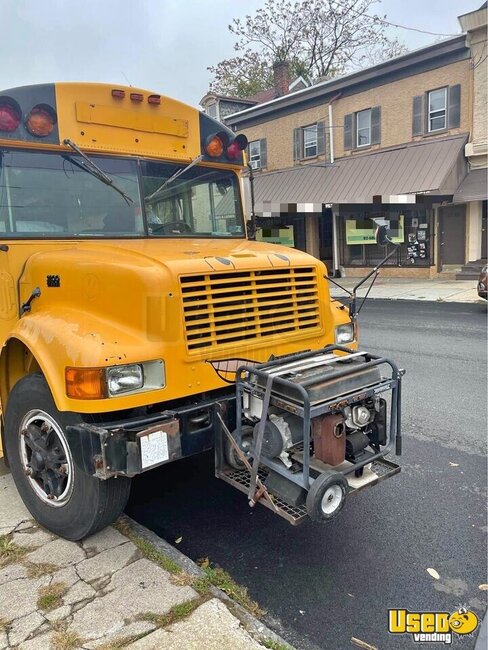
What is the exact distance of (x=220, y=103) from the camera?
25109mm

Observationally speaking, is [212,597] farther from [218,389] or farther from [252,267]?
[252,267]

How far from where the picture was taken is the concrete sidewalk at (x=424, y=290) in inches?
555

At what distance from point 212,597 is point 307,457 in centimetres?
86

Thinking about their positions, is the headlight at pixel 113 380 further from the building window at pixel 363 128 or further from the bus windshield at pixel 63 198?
the building window at pixel 363 128

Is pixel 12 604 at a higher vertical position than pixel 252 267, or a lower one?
lower

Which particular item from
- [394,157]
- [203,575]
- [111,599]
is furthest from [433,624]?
[394,157]

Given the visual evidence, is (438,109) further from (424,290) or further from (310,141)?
(424,290)

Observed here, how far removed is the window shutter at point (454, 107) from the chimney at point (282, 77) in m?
10.3

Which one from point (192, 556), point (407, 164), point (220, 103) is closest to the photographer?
point (192, 556)

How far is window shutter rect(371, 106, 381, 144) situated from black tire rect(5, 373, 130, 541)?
18753mm

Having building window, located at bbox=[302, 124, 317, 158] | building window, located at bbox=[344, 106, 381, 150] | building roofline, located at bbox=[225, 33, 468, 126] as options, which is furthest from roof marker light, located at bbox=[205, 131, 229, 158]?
building window, located at bbox=[302, 124, 317, 158]

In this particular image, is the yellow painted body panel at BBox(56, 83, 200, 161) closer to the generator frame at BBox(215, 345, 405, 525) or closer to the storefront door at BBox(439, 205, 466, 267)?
the generator frame at BBox(215, 345, 405, 525)

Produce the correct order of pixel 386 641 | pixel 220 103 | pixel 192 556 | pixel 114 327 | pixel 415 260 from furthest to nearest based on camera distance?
pixel 220 103
pixel 415 260
pixel 192 556
pixel 114 327
pixel 386 641

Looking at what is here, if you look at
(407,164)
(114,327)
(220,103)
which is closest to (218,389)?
(114,327)
